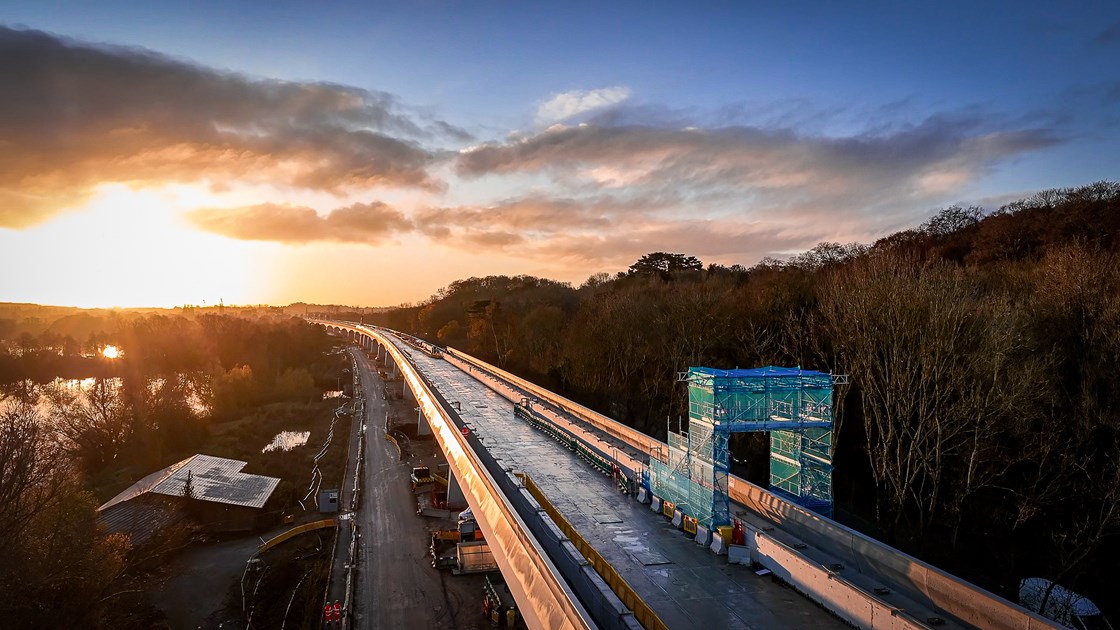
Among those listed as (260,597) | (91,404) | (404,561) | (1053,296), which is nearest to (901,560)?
(1053,296)

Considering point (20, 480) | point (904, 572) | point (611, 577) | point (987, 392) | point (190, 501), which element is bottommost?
point (190, 501)

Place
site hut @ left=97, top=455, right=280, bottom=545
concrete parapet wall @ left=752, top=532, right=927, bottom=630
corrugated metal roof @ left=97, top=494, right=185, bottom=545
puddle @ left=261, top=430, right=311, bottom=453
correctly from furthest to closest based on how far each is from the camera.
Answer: puddle @ left=261, top=430, right=311, bottom=453
site hut @ left=97, top=455, right=280, bottom=545
corrugated metal roof @ left=97, top=494, right=185, bottom=545
concrete parapet wall @ left=752, top=532, right=927, bottom=630

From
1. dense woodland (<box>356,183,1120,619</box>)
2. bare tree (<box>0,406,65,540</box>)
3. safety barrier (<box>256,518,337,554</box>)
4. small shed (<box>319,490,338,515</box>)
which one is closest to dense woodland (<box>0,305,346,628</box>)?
bare tree (<box>0,406,65,540</box>)

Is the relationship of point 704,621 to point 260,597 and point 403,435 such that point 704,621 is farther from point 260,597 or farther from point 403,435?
point 403,435

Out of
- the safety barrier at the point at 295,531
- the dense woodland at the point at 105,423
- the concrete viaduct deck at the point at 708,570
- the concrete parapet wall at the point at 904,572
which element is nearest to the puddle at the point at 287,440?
the dense woodland at the point at 105,423

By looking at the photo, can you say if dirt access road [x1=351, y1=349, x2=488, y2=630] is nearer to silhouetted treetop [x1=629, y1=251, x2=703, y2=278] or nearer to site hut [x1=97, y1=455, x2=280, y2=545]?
site hut [x1=97, y1=455, x2=280, y2=545]

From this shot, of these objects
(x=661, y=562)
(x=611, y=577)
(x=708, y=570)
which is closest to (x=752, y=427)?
(x=708, y=570)

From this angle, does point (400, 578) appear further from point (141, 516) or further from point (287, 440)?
point (287, 440)
